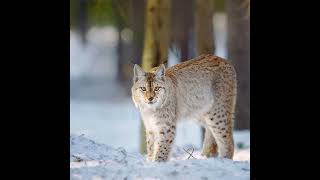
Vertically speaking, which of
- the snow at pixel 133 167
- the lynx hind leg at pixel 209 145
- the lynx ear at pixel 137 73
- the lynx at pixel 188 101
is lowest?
the snow at pixel 133 167

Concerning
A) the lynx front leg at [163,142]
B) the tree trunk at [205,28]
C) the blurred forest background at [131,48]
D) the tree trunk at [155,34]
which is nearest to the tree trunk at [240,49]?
the blurred forest background at [131,48]

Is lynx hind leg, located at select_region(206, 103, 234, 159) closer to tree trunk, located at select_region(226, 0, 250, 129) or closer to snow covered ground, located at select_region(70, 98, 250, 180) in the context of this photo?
snow covered ground, located at select_region(70, 98, 250, 180)

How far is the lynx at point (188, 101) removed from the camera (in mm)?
6328

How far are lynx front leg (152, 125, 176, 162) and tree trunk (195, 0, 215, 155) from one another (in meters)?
1.74

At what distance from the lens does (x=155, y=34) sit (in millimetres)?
7633

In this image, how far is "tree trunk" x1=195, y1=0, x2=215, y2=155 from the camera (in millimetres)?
7949

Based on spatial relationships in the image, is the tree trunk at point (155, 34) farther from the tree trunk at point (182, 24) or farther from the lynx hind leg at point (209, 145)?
the lynx hind leg at point (209, 145)

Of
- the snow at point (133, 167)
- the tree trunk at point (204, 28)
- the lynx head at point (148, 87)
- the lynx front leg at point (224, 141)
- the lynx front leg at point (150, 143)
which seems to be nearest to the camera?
the snow at point (133, 167)

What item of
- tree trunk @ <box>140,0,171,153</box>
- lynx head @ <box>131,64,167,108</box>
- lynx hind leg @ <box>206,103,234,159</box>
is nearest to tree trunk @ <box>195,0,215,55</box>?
tree trunk @ <box>140,0,171,153</box>

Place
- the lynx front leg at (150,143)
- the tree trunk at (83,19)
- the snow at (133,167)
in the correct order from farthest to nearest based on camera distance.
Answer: the lynx front leg at (150,143) < the tree trunk at (83,19) < the snow at (133,167)

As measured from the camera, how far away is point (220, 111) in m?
6.81

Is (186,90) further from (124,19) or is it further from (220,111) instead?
(124,19)

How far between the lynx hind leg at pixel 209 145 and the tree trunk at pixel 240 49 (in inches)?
22.2
